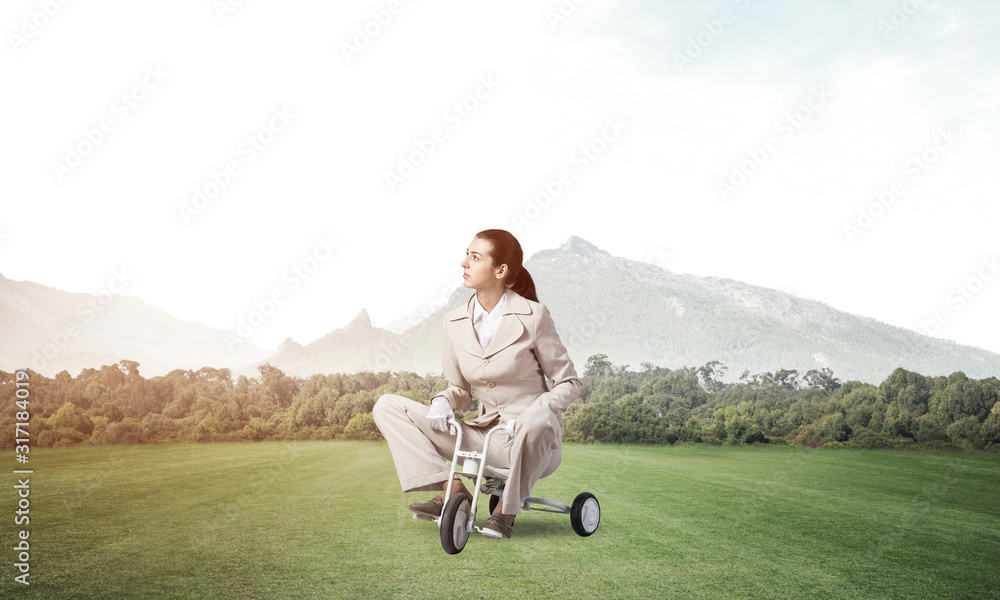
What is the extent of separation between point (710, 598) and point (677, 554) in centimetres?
89

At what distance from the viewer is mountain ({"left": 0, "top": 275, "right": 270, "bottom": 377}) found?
1170cm

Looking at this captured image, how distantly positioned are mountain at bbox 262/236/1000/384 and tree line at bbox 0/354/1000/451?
68.6 feet

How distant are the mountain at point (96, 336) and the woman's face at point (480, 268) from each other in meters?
8.97

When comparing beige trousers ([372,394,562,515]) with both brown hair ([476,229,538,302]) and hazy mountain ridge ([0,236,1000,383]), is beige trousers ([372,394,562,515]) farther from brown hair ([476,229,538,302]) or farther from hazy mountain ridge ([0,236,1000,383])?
hazy mountain ridge ([0,236,1000,383])

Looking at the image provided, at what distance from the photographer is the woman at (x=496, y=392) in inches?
167

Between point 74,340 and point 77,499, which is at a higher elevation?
point 74,340

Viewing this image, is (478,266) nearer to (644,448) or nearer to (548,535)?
(548,535)

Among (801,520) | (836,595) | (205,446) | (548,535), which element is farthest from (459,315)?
(205,446)

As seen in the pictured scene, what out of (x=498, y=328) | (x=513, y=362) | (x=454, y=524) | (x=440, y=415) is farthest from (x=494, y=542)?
(x=498, y=328)

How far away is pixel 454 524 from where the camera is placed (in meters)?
3.87

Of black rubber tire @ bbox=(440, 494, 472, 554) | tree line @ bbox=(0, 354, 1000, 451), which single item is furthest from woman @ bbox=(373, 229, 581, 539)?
tree line @ bbox=(0, 354, 1000, 451)

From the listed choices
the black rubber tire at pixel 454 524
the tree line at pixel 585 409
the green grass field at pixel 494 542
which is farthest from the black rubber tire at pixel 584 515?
the tree line at pixel 585 409

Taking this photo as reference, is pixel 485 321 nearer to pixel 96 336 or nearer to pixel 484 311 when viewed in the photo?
pixel 484 311

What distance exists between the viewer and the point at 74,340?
12375mm
